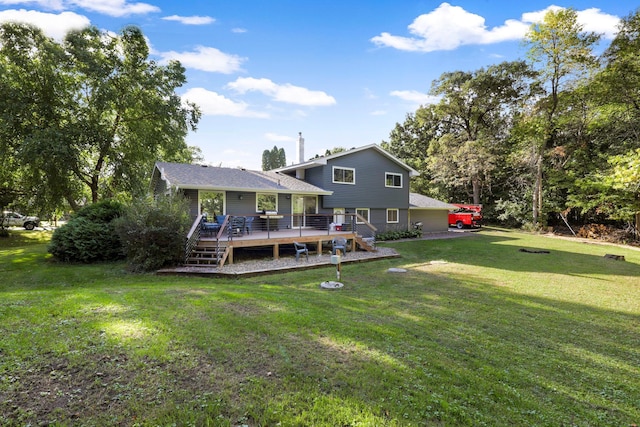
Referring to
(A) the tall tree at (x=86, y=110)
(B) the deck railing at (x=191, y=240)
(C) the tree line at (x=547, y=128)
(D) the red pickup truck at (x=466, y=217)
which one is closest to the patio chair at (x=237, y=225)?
(B) the deck railing at (x=191, y=240)

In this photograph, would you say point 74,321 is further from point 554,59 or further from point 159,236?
point 554,59

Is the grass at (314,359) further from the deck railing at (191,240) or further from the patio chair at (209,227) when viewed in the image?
the patio chair at (209,227)

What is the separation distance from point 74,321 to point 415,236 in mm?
19657

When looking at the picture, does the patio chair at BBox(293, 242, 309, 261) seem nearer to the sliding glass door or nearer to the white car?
the sliding glass door

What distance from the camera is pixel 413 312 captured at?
20.1 feet

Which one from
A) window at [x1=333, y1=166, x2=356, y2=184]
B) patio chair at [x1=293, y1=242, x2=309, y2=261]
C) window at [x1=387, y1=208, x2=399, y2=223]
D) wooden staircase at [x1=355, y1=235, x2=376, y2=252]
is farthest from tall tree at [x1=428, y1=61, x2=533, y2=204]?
patio chair at [x1=293, y1=242, x2=309, y2=261]

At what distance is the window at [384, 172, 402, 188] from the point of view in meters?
20.3

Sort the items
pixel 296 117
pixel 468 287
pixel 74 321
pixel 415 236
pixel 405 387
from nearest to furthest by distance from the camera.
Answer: pixel 405 387, pixel 74 321, pixel 468 287, pixel 415 236, pixel 296 117

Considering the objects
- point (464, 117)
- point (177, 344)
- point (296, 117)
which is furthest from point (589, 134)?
point (177, 344)

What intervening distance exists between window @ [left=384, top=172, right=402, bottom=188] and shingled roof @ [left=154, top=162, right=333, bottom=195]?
5.04m

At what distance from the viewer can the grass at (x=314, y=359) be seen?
268 cm

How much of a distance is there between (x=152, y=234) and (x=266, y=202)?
22.6 feet

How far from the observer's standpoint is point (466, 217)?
2669 cm

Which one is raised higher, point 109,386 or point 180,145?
point 180,145
